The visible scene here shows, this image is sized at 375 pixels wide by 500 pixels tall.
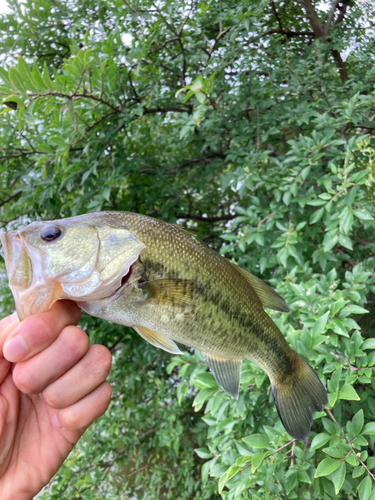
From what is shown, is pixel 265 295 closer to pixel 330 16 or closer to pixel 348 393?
pixel 348 393

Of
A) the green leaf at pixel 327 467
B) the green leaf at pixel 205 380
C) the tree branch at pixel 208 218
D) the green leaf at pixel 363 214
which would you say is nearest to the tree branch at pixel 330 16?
the tree branch at pixel 208 218

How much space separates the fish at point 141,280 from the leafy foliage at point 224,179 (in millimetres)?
574

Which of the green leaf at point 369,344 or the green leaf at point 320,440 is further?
the green leaf at point 369,344

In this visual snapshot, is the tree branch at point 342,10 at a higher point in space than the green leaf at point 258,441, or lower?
higher

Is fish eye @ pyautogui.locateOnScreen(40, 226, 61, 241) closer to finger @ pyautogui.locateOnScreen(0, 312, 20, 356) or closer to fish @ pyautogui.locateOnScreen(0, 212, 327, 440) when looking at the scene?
fish @ pyautogui.locateOnScreen(0, 212, 327, 440)

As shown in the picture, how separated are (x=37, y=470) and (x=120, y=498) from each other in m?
1.94

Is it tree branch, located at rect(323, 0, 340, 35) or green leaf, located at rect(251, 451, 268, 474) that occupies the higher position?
tree branch, located at rect(323, 0, 340, 35)

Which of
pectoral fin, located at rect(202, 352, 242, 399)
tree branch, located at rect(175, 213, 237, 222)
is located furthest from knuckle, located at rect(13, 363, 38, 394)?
tree branch, located at rect(175, 213, 237, 222)

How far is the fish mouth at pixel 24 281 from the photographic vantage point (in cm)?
100

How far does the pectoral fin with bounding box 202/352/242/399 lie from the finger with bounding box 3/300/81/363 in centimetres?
49

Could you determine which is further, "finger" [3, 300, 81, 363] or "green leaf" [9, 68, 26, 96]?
"green leaf" [9, 68, 26, 96]

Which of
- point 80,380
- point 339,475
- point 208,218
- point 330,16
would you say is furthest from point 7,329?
point 330,16

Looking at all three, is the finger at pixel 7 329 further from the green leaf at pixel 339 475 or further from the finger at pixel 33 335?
the green leaf at pixel 339 475

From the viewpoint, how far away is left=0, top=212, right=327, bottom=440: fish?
103cm
